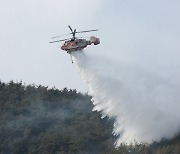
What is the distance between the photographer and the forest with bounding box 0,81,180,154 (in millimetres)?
80062

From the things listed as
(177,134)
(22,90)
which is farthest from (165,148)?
(22,90)

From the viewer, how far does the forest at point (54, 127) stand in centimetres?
8006

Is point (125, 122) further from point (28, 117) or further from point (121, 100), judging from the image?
point (28, 117)

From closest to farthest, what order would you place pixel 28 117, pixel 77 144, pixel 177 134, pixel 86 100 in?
pixel 177 134 < pixel 77 144 < pixel 28 117 < pixel 86 100

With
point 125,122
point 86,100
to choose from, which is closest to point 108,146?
point 125,122

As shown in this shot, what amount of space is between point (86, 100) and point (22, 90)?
35.9ft

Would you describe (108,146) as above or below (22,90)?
below

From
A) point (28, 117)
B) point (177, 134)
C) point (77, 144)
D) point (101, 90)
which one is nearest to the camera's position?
point (101, 90)

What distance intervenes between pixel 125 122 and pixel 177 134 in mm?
7536

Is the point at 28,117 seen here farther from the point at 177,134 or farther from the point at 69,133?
the point at 177,134

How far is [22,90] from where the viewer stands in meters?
100

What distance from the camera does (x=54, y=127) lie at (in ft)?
285

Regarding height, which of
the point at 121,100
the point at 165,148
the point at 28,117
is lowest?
the point at 165,148

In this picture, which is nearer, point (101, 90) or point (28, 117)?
point (101, 90)
